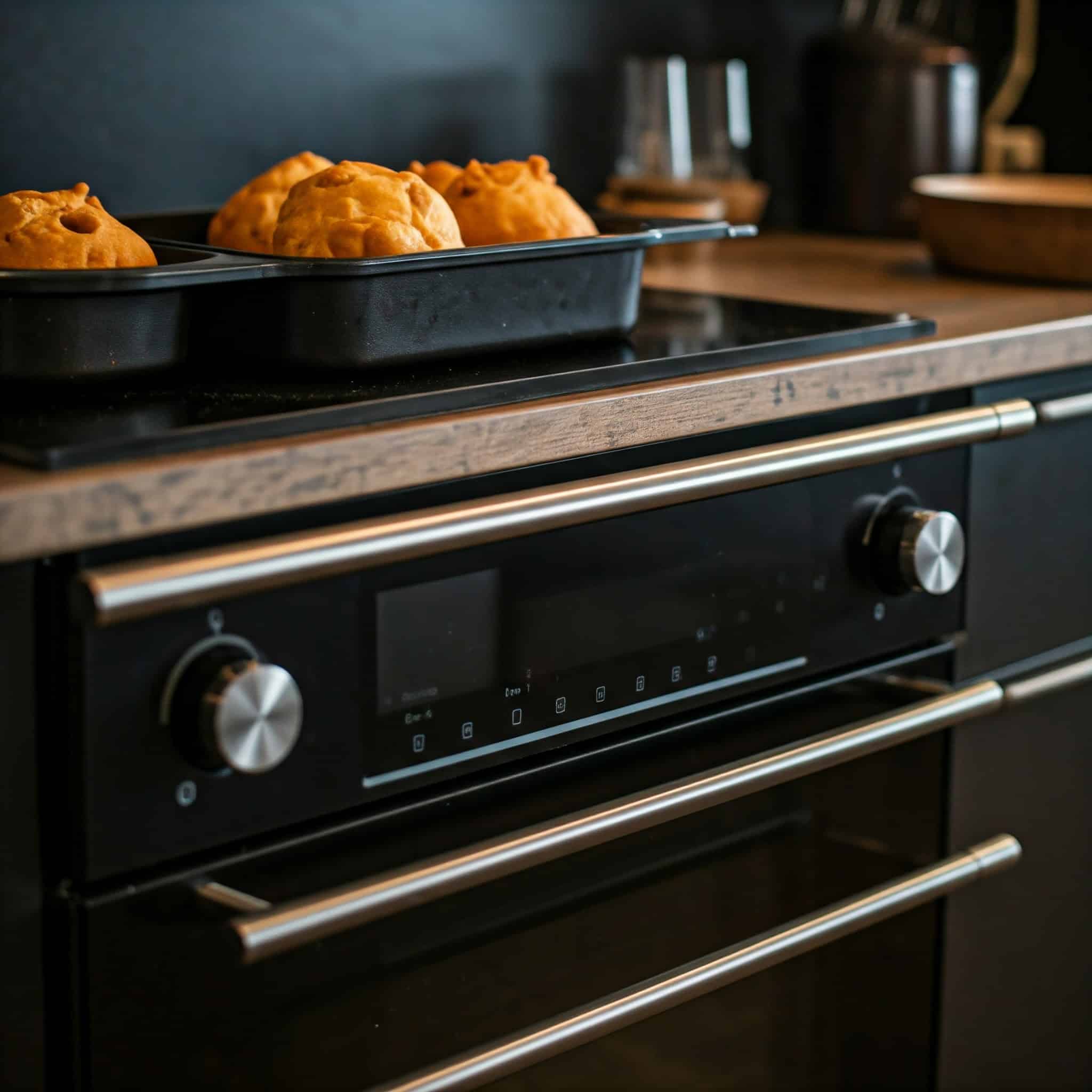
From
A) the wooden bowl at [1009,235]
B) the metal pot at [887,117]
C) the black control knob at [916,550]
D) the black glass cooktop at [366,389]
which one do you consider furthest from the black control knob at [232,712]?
the metal pot at [887,117]

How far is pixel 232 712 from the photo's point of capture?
801 mm

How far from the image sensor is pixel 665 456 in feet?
3.38

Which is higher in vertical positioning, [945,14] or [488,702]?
[945,14]

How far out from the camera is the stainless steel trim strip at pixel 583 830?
851 mm

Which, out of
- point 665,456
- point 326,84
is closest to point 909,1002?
point 665,456

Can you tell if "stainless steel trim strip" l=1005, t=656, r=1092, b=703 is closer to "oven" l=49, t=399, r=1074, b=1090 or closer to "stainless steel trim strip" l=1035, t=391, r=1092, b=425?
"oven" l=49, t=399, r=1074, b=1090

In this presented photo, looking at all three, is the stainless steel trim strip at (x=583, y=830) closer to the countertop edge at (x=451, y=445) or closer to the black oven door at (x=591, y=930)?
the black oven door at (x=591, y=930)

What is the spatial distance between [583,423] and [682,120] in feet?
3.38

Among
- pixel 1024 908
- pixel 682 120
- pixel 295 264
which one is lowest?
pixel 1024 908

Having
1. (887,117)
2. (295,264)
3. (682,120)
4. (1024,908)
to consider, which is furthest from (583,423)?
(887,117)

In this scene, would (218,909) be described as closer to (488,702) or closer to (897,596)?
(488,702)

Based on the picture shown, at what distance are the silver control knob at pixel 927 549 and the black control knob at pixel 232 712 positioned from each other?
0.53 m

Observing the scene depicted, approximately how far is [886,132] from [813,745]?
1.11m

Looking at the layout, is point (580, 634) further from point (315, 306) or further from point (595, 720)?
point (315, 306)
